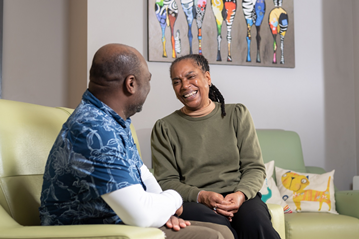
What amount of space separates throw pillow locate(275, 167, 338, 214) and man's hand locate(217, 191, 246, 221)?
86 cm

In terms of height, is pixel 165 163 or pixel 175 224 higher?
pixel 165 163

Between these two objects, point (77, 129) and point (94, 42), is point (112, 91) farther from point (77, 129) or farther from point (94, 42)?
point (94, 42)

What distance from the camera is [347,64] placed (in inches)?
126

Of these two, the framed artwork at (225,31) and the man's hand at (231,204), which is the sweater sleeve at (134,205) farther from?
the framed artwork at (225,31)

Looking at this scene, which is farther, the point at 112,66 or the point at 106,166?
the point at 112,66

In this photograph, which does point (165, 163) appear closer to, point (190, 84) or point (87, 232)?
point (190, 84)

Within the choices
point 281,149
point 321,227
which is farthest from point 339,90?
point 321,227

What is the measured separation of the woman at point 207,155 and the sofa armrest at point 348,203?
789 millimetres

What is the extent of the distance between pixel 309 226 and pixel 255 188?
0.53 metres

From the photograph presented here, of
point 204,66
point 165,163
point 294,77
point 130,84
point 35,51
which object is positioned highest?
point 35,51

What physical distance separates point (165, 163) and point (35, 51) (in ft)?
6.44

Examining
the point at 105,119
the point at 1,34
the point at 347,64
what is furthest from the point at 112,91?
the point at 347,64

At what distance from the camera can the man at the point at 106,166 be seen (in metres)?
0.96

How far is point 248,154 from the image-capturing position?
1.79 meters
